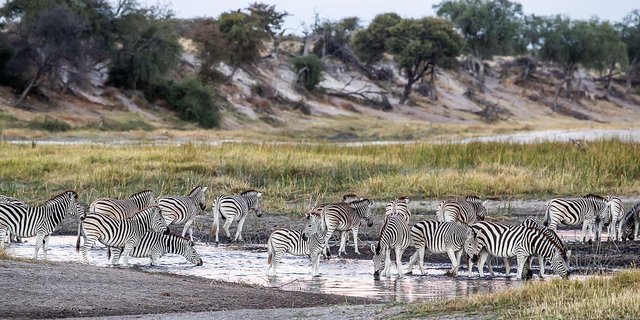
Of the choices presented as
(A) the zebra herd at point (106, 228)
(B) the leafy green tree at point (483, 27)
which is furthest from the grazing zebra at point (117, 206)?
(B) the leafy green tree at point (483, 27)

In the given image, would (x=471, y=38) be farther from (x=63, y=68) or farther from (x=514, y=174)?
(x=514, y=174)

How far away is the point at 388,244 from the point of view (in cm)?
1529

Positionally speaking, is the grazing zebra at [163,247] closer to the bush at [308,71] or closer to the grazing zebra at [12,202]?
the grazing zebra at [12,202]

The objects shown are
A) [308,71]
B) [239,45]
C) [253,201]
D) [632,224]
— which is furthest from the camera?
[308,71]

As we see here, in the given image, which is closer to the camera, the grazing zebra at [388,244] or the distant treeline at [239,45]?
the grazing zebra at [388,244]

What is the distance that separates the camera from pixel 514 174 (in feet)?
88.6

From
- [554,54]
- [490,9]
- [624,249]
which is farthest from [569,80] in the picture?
[624,249]

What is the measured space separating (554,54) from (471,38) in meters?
7.89

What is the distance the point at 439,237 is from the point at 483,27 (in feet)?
254

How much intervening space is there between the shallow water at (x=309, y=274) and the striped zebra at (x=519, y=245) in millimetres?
362

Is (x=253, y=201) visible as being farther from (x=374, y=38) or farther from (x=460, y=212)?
(x=374, y=38)

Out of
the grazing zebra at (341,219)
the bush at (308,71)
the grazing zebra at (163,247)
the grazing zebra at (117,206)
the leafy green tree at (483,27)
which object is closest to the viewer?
the grazing zebra at (163,247)

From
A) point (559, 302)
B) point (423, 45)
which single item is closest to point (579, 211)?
point (559, 302)

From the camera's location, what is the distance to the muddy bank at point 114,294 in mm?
11242
